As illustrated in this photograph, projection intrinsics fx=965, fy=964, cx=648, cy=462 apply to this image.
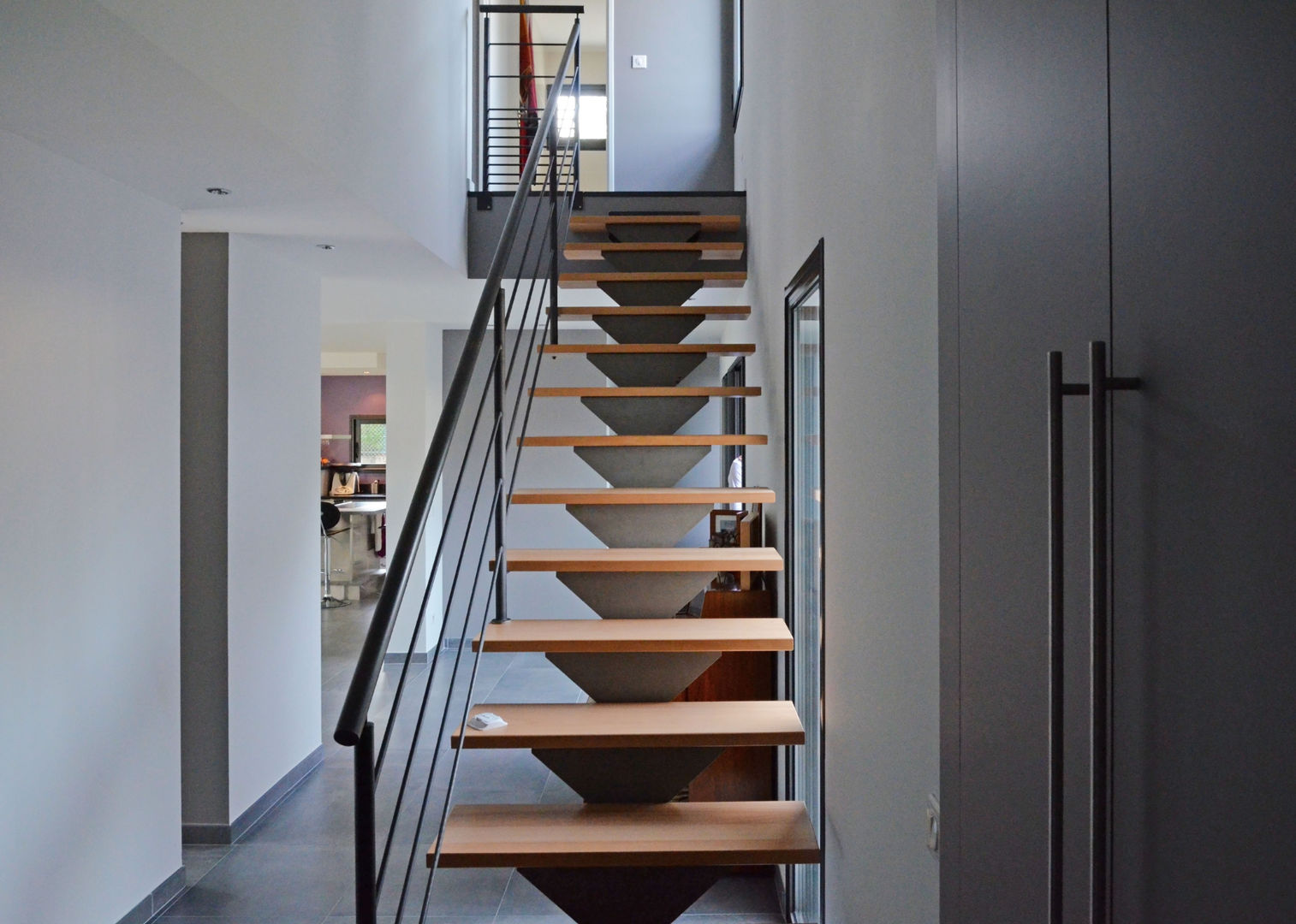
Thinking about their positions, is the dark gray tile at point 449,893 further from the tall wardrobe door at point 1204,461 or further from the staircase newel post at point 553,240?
the tall wardrobe door at point 1204,461

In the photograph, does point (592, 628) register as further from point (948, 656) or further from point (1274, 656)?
point (1274, 656)

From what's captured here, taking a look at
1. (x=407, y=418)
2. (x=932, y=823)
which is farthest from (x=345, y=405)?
(x=932, y=823)

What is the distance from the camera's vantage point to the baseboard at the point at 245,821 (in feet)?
12.5

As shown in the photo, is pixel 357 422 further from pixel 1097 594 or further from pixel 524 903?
pixel 1097 594

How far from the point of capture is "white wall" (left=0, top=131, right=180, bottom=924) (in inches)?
101

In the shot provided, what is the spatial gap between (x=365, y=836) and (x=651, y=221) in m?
4.02

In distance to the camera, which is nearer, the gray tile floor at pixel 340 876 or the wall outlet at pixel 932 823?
the wall outlet at pixel 932 823

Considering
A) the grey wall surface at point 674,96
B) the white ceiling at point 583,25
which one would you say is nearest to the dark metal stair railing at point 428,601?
the grey wall surface at point 674,96

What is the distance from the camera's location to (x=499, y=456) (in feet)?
8.63

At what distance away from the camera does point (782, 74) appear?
11.3ft

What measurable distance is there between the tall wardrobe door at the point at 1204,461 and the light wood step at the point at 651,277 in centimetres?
380

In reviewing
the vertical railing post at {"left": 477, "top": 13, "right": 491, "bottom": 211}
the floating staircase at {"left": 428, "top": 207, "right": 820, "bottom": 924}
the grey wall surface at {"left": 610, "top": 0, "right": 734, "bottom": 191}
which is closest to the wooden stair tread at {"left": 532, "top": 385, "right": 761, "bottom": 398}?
the floating staircase at {"left": 428, "top": 207, "right": 820, "bottom": 924}

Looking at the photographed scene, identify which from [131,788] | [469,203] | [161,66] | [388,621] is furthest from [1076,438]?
[469,203]

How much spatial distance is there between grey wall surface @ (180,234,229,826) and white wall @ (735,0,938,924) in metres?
2.32
